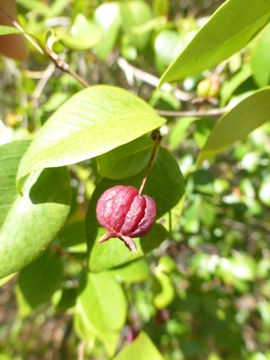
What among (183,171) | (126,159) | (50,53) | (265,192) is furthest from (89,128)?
(265,192)

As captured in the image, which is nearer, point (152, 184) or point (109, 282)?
point (152, 184)

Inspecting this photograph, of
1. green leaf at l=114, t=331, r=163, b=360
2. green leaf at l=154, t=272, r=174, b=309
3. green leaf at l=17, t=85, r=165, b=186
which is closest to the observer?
green leaf at l=17, t=85, r=165, b=186

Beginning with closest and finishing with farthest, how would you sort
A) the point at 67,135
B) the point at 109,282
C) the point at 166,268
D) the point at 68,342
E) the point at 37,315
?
the point at 67,135, the point at 109,282, the point at 166,268, the point at 68,342, the point at 37,315

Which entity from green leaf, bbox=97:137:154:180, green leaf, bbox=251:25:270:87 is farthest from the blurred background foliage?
green leaf, bbox=97:137:154:180

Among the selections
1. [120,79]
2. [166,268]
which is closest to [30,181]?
[166,268]

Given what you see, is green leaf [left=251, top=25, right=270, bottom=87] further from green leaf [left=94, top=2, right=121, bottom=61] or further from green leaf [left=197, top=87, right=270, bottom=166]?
green leaf [left=94, top=2, right=121, bottom=61]

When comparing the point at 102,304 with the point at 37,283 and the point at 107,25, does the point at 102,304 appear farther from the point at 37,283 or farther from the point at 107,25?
the point at 107,25

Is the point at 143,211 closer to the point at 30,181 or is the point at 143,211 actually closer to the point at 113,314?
the point at 30,181
